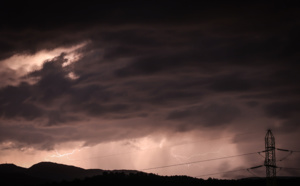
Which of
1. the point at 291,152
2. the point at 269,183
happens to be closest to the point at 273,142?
the point at 291,152

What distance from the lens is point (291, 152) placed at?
10750cm

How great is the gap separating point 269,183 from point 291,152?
1296 cm

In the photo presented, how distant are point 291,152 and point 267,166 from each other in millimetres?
6746

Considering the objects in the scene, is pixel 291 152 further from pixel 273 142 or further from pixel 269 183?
pixel 269 183

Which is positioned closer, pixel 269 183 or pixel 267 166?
pixel 267 166

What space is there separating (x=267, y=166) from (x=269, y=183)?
9610 mm

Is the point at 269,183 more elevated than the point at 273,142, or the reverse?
the point at 273,142

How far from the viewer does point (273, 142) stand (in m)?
110

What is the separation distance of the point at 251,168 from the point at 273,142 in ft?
30.5

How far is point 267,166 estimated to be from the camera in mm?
108625

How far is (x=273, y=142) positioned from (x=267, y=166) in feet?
20.5

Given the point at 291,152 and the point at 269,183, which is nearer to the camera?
the point at 291,152

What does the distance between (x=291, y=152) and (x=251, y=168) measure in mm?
11598

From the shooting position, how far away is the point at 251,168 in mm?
113812
